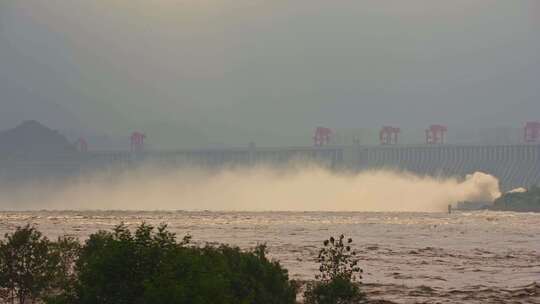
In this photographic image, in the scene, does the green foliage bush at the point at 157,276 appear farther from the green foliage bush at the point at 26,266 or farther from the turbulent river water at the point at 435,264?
the turbulent river water at the point at 435,264

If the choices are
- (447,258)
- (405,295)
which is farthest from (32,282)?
(447,258)

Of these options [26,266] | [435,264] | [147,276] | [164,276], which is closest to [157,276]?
[147,276]

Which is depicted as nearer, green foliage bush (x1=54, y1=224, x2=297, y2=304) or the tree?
green foliage bush (x1=54, y1=224, x2=297, y2=304)

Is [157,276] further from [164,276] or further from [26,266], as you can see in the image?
[26,266]

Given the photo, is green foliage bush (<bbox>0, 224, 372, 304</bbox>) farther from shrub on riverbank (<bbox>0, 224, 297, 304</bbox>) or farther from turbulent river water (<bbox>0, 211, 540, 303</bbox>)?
turbulent river water (<bbox>0, 211, 540, 303</bbox>)

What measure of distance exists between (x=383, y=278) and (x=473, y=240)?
40759mm

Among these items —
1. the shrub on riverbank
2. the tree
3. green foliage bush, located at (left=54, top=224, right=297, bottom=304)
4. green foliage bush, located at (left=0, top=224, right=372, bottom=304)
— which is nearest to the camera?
green foliage bush, located at (left=54, top=224, right=297, bottom=304)

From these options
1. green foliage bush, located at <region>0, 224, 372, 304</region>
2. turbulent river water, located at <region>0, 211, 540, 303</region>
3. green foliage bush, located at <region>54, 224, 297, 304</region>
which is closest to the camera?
green foliage bush, located at <region>54, 224, 297, 304</region>

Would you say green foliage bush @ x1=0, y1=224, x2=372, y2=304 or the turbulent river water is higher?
green foliage bush @ x1=0, y1=224, x2=372, y2=304

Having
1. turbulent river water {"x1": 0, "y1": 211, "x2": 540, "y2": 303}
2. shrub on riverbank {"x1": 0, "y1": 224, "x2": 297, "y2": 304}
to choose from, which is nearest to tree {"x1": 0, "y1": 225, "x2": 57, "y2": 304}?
shrub on riverbank {"x1": 0, "y1": 224, "x2": 297, "y2": 304}

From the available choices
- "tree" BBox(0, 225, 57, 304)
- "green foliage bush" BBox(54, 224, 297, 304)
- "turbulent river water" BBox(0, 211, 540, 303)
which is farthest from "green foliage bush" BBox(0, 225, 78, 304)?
"turbulent river water" BBox(0, 211, 540, 303)

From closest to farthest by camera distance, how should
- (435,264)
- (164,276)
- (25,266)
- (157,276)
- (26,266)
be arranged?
(164,276)
(157,276)
(26,266)
(25,266)
(435,264)

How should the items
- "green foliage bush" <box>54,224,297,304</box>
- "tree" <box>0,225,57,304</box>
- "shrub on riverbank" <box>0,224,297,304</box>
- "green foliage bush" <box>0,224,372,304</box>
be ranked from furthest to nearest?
"tree" <box>0,225,57,304</box> → "green foliage bush" <box>0,224,372,304</box> → "shrub on riverbank" <box>0,224,297,304</box> → "green foliage bush" <box>54,224,297,304</box>

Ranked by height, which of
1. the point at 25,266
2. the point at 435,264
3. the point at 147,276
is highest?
the point at 147,276
